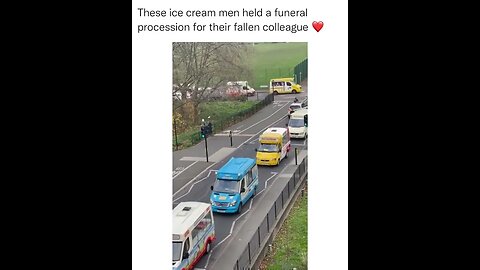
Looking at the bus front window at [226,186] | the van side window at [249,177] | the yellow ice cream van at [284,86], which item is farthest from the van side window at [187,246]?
the yellow ice cream van at [284,86]

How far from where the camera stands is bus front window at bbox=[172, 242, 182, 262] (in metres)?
9.07

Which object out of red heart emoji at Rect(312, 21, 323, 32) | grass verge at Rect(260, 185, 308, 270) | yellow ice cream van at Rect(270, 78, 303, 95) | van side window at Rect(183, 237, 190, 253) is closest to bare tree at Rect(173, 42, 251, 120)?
yellow ice cream van at Rect(270, 78, 303, 95)

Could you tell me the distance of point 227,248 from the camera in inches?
364

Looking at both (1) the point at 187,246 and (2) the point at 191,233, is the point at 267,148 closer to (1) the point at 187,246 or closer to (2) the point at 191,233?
(2) the point at 191,233

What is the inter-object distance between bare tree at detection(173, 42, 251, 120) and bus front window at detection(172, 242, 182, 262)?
5.77 feet

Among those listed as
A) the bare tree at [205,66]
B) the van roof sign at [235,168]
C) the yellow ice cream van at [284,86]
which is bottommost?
the van roof sign at [235,168]

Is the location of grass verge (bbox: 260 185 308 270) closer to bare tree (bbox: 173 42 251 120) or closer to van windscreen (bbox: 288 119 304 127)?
van windscreen (bbox: 288 119 304 127)

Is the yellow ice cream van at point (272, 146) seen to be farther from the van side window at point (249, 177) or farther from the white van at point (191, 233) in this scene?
the white van at point (191, 233)

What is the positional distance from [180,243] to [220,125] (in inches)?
67.7

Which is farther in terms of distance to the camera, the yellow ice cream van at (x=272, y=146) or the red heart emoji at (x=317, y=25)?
the yellow ice cream van at (x=272, y=146)

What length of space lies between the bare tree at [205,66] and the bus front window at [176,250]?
1.76m

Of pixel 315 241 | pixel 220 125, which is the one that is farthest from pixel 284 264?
pixel 220 125

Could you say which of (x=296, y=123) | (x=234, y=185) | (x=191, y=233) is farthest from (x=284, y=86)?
(x=191, y=233)

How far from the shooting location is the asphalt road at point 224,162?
932 cm
